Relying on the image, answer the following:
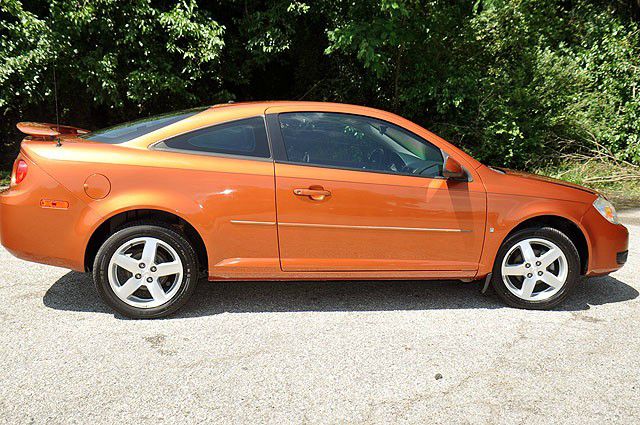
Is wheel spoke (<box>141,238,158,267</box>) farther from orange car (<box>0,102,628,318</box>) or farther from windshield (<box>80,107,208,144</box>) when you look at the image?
windshield (<box>80,107,208,144</box>)

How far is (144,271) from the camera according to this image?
372 cm

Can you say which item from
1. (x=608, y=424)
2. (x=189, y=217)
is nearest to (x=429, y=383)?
(x=608, y=424)

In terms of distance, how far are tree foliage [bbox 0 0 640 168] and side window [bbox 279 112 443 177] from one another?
16.4 ft

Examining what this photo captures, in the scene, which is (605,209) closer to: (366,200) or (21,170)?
(366,200)

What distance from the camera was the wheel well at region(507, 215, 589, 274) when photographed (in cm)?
414

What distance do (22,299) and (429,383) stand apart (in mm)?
3043

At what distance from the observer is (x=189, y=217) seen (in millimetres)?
3689

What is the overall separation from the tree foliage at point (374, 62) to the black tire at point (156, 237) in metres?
5.91

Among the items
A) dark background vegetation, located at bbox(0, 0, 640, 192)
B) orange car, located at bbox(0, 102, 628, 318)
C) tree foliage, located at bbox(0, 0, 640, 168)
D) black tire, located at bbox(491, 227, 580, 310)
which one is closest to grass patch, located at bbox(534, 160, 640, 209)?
dark background vegetation, located at bbox(0, 0, 640, 192)

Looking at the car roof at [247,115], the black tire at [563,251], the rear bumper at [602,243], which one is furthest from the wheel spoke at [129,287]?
the rear bumper at [602,243]

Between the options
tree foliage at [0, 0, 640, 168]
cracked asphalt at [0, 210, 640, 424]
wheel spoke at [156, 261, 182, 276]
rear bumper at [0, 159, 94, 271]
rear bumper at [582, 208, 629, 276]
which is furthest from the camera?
tree foliage at [0, 0, 640, 168]

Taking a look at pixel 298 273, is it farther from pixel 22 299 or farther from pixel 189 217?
pixel 22 299

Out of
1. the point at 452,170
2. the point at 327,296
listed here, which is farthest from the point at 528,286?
the point at 327,296

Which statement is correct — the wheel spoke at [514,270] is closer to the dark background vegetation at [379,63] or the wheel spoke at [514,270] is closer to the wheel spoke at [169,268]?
the wheel spoke at [169,268]
